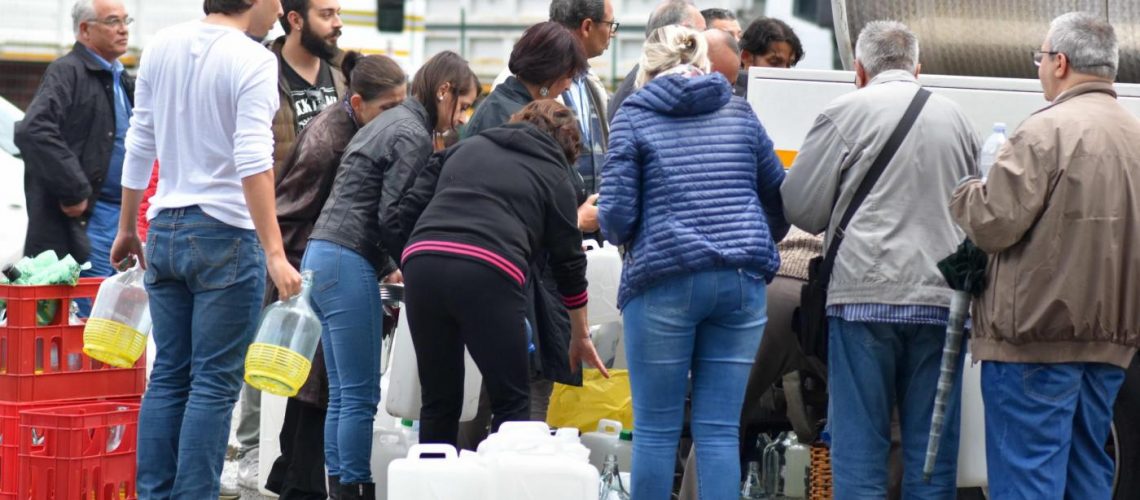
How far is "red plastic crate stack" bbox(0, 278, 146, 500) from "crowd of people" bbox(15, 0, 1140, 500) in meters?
0.46

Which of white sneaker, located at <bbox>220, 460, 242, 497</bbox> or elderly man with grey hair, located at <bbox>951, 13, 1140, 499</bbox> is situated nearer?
elderly man with grey hair, located at <bbox>951, 13, 1140, 499</bbox>

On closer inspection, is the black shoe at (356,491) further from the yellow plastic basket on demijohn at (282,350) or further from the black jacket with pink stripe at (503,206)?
the black jacket with pink stripe at (503,206)

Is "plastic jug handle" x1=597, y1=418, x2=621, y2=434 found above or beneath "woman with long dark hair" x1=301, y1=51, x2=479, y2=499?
beneath

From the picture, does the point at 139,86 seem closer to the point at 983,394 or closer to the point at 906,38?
the point at 906,38

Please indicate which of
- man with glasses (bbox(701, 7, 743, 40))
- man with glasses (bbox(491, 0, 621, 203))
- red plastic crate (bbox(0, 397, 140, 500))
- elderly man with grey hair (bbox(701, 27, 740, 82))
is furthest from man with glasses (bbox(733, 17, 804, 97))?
red plastic crate (bbox(0, 397, 140, 500))

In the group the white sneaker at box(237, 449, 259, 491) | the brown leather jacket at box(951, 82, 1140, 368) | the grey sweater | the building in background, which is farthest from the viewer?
the building in background

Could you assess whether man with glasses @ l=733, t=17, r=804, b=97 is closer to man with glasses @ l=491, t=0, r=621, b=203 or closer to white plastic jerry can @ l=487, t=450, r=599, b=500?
man with glasses @ l=491, t=0, r=621, b=203

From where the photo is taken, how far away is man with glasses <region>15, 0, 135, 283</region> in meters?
7.92

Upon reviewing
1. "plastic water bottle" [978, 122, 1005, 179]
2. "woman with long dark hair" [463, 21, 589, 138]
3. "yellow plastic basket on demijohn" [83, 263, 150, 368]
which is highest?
"woman with long dark hair" [463, 21, 589, 138]

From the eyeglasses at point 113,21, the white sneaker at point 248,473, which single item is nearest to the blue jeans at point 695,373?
the white sneaker at point 248,473

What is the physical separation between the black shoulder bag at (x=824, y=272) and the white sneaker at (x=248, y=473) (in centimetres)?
Result: 260

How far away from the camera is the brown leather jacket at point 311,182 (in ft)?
21.0

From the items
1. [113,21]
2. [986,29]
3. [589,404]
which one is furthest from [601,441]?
[113,21]

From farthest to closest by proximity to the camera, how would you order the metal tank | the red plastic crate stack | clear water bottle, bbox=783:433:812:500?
the metal tank
clear water bottle, bbox=783:433:812:500
the red plastic crate stack
